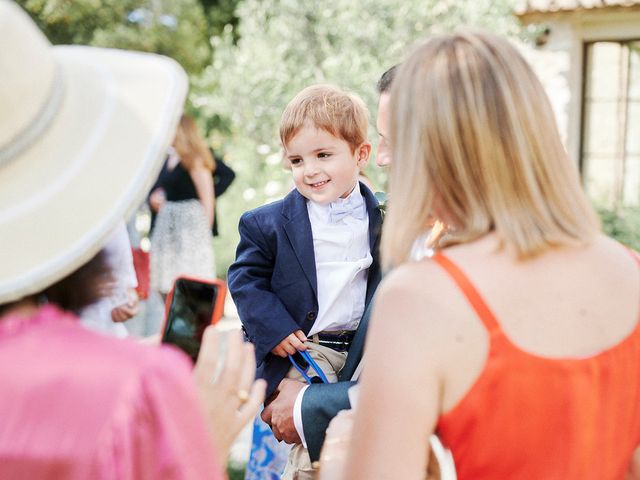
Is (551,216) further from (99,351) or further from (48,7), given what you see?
(48,7)

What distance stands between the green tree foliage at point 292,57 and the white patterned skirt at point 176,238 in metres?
1.97

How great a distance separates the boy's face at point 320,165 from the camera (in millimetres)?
2859

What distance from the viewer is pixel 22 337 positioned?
113 centimetres

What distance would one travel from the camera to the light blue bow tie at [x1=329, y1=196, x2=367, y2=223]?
2.88 m

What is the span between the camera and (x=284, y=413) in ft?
8.65

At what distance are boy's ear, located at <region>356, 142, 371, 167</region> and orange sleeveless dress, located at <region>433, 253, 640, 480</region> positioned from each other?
145cm

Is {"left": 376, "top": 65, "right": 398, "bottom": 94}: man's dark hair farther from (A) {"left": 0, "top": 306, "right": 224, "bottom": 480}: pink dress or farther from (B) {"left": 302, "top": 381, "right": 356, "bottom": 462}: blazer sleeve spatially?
(A) {"left": 0, "top": 306, "right": 224, "bottom": 480}: pink dress

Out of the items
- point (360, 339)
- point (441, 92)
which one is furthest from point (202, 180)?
point (441, 92)

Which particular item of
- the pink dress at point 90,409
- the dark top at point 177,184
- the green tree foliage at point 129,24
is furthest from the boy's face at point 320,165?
the green tree foliage at point 129,24

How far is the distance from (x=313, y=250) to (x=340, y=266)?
4.1 inches

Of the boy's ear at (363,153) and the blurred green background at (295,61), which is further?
the blurred green background at (295,61)

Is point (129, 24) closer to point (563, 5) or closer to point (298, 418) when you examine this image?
point (563, 5)

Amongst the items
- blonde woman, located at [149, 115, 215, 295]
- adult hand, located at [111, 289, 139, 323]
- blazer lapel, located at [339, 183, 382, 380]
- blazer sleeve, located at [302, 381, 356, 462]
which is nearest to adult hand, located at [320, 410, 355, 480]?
blazer sleeve, located at [302, 381, 356, 462]

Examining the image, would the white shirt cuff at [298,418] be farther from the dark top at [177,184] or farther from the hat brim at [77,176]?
the dark top at [177,184]
